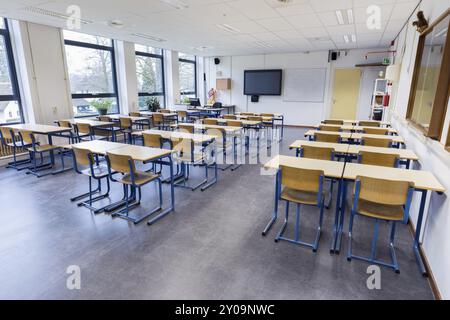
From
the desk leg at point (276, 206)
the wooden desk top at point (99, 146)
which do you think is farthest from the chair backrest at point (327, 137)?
the wooden desk top at point (99, 146)

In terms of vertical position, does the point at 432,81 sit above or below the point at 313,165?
above

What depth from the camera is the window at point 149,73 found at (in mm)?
9109

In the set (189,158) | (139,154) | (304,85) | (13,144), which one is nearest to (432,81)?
(189,158)

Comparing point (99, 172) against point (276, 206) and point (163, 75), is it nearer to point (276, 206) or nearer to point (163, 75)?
point (276, 206)

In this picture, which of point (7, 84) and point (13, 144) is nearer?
point (13, 144)

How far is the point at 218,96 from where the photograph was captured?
40.8 feet

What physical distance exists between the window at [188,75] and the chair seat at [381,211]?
9.61 meters

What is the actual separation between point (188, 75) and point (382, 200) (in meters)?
10.8

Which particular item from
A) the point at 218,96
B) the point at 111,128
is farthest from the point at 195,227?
the point at 218,96

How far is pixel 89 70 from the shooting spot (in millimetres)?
7457

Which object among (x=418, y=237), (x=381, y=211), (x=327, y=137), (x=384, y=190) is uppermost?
(x=327, y=137)

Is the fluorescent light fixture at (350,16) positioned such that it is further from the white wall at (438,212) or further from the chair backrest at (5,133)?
the chair backrest at (5,133)

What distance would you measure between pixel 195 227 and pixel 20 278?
5.22 feet
